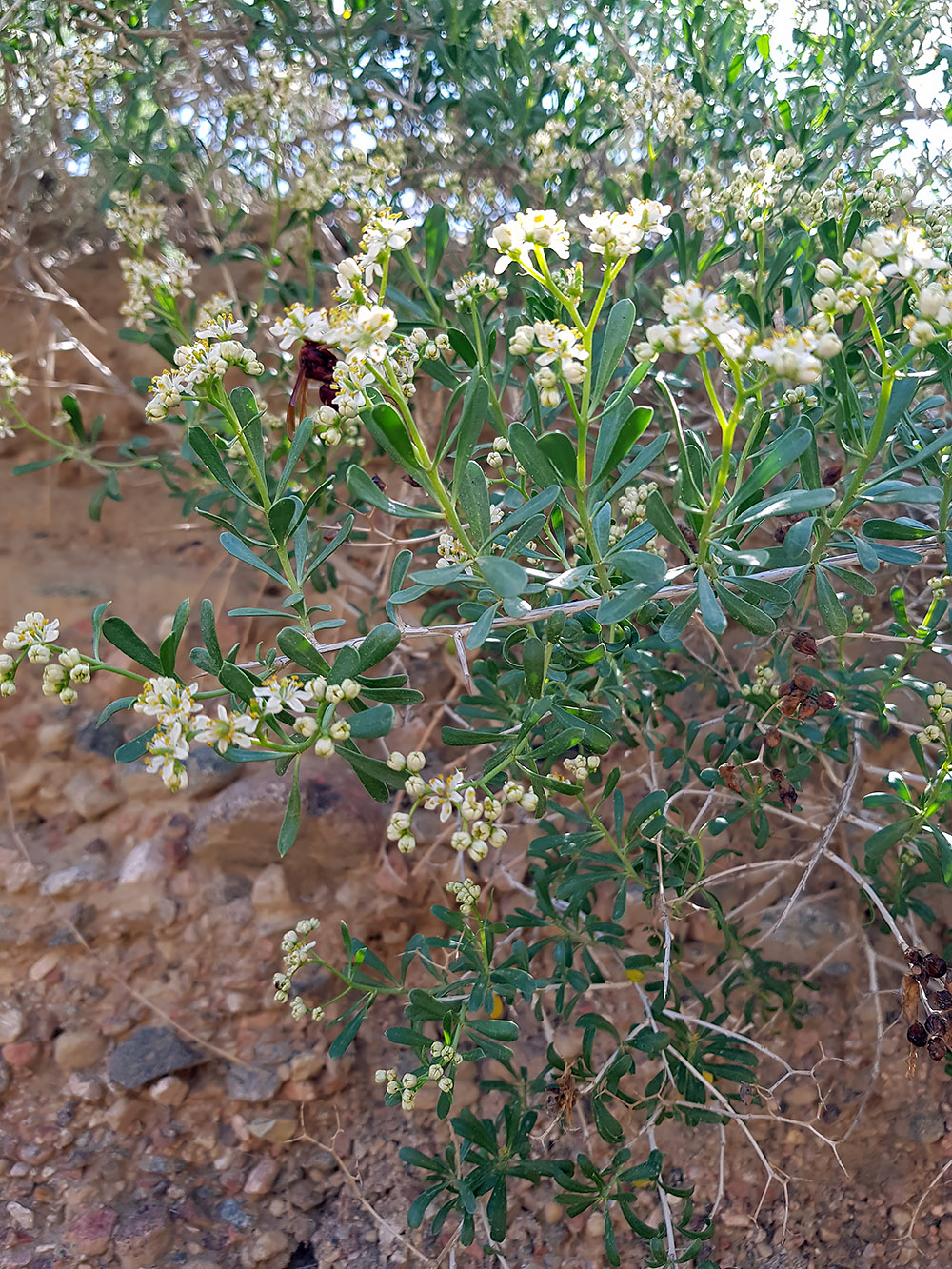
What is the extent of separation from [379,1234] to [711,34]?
3153 millimetres

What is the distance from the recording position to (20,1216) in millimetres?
2221

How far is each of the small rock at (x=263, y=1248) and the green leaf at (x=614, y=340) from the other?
81.3 inches

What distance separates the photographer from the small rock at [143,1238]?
7.12 ft

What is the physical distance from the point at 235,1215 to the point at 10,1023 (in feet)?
2.53

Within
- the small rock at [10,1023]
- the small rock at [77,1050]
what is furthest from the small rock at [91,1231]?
the small rock at [10,1023]

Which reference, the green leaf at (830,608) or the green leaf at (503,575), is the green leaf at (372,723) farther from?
the green leaf at (830,608)

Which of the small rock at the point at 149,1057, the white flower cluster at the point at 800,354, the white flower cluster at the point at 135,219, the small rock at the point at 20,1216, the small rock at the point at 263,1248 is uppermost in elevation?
the white flower cluster at the point at 135,219

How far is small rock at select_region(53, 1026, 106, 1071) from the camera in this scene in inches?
97.7

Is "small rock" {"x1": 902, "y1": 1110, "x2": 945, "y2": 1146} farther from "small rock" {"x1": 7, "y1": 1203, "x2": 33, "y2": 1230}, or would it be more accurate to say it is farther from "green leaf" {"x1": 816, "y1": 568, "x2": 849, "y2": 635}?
"small rock" {"x1": 7, "y1": 1203, "x2": 33, "y2": 1230}

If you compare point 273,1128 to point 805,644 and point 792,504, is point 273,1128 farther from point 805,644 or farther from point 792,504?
point 792,504

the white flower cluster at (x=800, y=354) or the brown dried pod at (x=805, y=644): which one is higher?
the white flower cluster at (x=800, y=354)

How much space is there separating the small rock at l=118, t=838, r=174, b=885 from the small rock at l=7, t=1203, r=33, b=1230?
81 centimetres

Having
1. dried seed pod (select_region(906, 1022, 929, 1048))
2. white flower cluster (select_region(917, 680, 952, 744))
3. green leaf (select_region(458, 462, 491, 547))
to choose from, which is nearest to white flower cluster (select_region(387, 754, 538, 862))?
green leaf (select_region(458, 462, 491, 547))

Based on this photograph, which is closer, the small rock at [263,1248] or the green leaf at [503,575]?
the green leaf at [503,575]
